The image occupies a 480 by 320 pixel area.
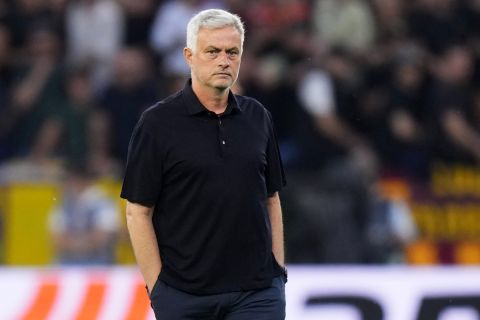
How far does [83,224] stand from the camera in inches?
421

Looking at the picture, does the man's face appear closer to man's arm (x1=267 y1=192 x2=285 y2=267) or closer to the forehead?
the forehead

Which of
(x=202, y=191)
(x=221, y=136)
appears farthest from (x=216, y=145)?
(x=202, y=191)

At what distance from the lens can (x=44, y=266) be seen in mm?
10938

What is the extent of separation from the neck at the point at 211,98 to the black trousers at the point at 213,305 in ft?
2.23

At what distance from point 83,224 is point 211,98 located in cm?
622

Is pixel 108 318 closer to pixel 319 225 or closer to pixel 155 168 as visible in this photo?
pixel 155 168

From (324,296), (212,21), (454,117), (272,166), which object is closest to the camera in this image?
(212,21)

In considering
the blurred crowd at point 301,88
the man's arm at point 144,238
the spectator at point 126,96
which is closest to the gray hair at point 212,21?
the man's arm at point 144,238

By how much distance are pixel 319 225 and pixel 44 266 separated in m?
2.44

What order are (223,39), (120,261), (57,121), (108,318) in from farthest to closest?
(57,121), (120,261), (108,318), (223,39)

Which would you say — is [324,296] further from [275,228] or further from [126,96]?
[126,96]

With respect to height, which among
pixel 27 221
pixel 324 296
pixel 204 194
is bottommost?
pixel 27 221

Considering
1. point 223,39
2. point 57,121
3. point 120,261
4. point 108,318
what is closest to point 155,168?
point 223,39

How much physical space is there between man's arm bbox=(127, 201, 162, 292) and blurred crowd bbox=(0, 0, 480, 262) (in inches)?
257
